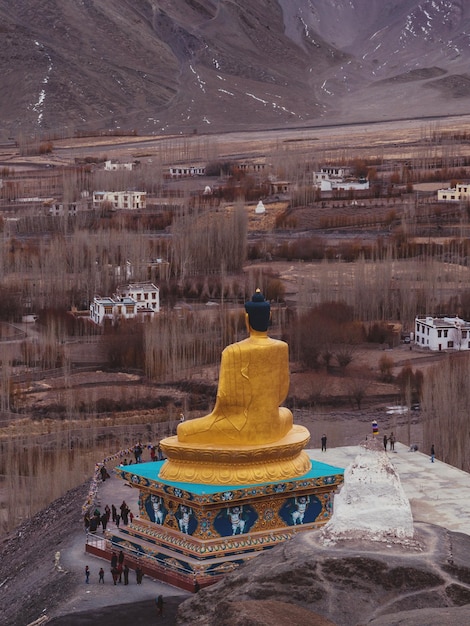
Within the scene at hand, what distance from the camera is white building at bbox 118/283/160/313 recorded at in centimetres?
5244

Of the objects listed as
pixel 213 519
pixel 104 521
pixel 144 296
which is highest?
pixel 144 296

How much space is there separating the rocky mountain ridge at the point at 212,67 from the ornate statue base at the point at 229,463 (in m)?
97.6

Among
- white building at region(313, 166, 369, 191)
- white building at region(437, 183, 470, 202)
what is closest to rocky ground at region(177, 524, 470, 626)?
white building at region(437, 183, 470, 202)

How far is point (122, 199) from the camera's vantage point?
7994cm

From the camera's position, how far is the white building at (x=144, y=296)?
5244 cm

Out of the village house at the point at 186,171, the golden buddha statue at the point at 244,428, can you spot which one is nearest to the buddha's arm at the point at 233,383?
the golden buddha statue at the point at 244,428

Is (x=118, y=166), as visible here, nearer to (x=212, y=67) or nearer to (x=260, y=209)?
(x=260, y=209)

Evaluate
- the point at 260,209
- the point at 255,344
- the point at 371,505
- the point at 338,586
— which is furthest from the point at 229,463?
the point at 260,209

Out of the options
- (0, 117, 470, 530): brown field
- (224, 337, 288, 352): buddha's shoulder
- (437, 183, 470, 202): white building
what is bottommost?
(0, 117, 470, 530): brown field

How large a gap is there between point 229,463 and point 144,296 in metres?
→ 32.4

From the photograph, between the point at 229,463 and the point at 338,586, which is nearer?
the point at 338,586

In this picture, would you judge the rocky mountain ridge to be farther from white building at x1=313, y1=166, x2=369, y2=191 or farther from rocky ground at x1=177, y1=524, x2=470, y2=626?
rocky ground at x1=177, y1=524, x2=470, y2=626

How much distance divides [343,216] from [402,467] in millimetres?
47407

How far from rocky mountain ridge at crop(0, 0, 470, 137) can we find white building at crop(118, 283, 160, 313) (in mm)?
64989
